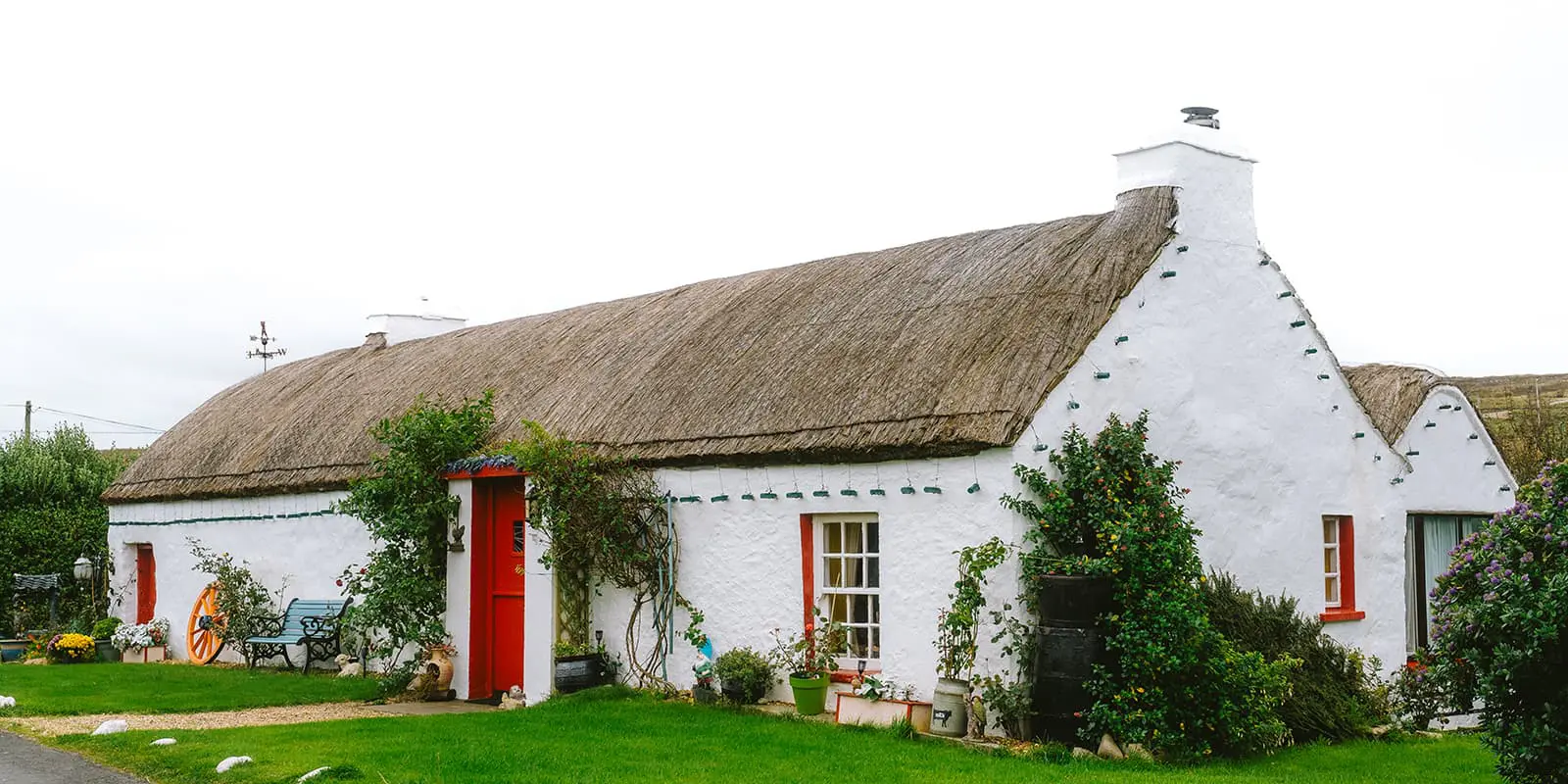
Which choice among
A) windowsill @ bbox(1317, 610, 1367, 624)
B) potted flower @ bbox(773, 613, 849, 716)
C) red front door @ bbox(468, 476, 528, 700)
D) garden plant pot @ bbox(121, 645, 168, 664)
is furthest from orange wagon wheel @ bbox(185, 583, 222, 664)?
Result: windowsill @ bbox(1317, 610, 1367, 624)

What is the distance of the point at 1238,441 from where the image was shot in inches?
509

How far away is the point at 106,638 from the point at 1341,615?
1683 cm

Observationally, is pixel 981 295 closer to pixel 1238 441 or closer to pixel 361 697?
pixel 1238 441

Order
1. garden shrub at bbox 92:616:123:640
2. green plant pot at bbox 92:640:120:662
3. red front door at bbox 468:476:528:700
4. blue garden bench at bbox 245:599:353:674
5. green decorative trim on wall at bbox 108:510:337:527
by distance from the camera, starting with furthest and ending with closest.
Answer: garden shrub at bbox 92:616:123:640 → green plant pot at bbox 92:640:120:662 → green decorative trim on wall at bbox 108:510:337:527 → blue garden bench at bbox 245:599:353:674 → red front door at bbox 468:476:528:700

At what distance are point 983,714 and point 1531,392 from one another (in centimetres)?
2347

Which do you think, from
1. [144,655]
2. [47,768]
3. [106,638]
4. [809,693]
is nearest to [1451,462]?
[809,693]

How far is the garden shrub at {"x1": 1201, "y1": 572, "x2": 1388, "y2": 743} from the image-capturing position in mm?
11664

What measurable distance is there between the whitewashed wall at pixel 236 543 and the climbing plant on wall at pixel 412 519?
2.02 metres

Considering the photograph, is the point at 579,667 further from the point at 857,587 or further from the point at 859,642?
the point at 857,587

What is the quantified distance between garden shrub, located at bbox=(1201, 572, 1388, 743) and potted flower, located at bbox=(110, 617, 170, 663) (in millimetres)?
15193

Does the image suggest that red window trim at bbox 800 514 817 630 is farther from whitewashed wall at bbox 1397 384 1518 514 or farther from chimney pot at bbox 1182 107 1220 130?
whitewashed wall at bbox 1397 384 1518 514

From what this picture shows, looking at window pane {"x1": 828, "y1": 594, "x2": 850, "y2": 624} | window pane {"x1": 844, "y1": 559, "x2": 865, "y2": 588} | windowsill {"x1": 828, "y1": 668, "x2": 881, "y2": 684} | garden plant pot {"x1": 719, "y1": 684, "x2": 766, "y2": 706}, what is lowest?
garden plant pot {"x1": 719, "y1": 684, "x2": 766, "y2": 706}

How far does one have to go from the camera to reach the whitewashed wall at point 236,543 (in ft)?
58.1

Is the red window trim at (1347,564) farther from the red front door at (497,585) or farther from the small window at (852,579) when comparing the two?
the red front door at (497,585)
